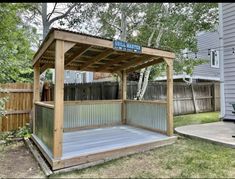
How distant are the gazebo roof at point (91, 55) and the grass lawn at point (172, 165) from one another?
2.41 meters

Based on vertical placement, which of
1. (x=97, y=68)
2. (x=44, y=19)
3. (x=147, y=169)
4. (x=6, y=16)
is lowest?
(x=147, y=169)

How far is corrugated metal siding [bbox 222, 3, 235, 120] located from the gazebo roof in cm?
357

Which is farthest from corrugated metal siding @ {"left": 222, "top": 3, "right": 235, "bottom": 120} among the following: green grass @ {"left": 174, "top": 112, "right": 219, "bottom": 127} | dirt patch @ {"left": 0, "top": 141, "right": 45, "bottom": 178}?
dirt patch @ {"left": 0, "top": 141, "right": 45, "bottom": 178}

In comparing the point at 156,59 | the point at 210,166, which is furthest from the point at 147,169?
the point at 156,59

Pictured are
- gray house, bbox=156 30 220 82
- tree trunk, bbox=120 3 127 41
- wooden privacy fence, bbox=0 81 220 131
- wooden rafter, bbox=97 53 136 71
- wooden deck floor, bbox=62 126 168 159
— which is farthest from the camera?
gray house, bbox=156 30 220 82

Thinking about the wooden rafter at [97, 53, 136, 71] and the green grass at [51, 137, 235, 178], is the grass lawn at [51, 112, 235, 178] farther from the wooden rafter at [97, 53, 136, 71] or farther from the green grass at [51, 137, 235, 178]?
the wooden rafter at [97, 53, 136, 71]

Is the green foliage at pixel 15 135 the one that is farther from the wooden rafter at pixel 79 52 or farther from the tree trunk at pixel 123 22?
the tree trunk at pixel 123 22

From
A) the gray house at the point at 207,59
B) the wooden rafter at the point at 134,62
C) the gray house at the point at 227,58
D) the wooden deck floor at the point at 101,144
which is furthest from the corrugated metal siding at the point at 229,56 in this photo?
the gray house at the point at 207,59

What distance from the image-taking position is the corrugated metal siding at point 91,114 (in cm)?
645

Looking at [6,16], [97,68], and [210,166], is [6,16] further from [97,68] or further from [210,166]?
[210,166]

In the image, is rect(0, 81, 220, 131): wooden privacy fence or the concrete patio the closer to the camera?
the concrete patio

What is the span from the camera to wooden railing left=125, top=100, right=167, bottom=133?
5797 mm

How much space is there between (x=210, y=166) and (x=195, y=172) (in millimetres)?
458

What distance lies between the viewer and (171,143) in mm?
5332
